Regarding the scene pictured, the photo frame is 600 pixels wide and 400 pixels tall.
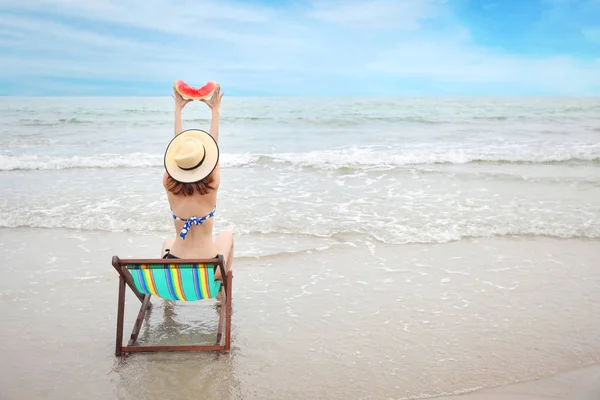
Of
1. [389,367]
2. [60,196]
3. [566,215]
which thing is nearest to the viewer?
[389,367]

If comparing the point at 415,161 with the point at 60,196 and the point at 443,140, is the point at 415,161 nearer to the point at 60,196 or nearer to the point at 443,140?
the point at 443,140

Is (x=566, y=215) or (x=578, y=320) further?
(x=566, y=215)

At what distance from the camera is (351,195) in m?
10.1

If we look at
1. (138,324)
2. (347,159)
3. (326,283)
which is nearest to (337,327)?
(326,283)

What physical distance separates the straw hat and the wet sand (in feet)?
4.57

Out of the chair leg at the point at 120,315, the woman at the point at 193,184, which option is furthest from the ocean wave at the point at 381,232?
the chair leg at the point at 120,315

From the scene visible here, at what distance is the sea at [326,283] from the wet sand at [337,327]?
0.06 ft

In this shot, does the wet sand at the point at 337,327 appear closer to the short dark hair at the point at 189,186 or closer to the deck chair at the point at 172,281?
the deck chair at the point at 172,281

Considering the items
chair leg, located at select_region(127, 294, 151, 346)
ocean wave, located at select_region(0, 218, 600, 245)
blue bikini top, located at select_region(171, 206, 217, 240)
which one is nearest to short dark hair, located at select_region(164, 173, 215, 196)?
blue bikini top, located at select_region(171, 206, 217, 240)

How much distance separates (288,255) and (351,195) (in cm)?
379

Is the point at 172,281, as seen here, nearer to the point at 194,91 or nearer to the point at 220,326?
the point at 220,326

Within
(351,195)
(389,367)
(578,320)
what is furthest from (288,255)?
(351,195)

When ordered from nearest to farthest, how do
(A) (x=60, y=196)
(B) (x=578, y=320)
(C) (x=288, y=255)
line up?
(B) (x=578, y=320) < (C) (x=288, y=255) < (A) (x=60, y=196)

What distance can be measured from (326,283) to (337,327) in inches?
40.4
